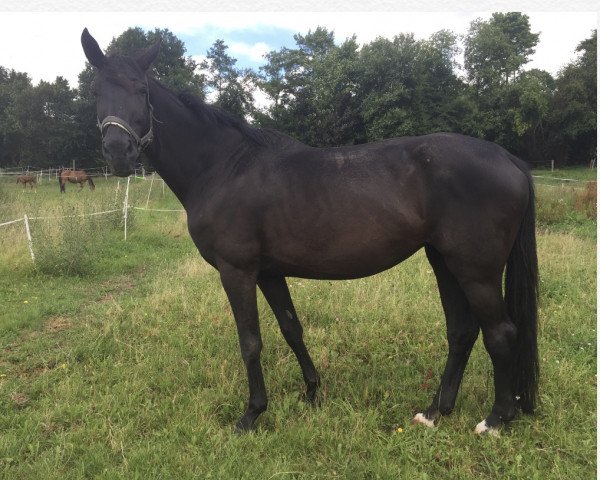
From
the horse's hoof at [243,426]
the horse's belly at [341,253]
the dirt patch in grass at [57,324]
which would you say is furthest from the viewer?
the dirt patch in grass at [57,324]

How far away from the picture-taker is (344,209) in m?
2.58

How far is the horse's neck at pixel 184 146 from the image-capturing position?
2896mm

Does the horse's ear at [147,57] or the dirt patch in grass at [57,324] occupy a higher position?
the horse's ear at [147,57]

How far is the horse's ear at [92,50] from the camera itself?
2.56 meters

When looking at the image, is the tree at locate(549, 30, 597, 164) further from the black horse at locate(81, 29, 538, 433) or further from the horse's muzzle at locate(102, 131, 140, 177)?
the horse's muzzle at locate(102, 131, 140, 177)

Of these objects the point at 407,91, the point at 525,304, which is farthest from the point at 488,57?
the point at 525,304

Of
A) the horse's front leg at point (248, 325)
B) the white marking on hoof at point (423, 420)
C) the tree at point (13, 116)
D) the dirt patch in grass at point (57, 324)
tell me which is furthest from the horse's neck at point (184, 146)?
the tree at point (13, 116)

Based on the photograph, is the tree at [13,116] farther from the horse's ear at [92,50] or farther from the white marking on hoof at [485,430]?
the white marking on hoof at [485,430]

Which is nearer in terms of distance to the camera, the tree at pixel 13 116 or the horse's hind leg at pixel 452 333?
the horse's hind leg at pixel 452 333

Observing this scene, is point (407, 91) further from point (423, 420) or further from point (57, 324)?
point (423, 420)

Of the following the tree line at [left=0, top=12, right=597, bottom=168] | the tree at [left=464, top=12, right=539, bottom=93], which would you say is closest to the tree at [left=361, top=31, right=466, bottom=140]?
the tree line at [left=0, top=12, right=597, bottom=168]

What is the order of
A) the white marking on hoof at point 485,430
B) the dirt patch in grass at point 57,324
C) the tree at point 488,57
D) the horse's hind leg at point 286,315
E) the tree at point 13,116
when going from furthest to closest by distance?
the tree at point 13,116
the tree at point 488,57
the dirt patch in grass at point 57,324
the horse's hind leg at point 286,315
the white marking on hoof at point 485,430

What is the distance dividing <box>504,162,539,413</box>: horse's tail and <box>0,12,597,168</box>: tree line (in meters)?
28.3

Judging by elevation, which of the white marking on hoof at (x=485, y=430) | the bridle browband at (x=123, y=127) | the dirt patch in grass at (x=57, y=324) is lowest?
the dirt patch in grass at (x=57, y=324)
